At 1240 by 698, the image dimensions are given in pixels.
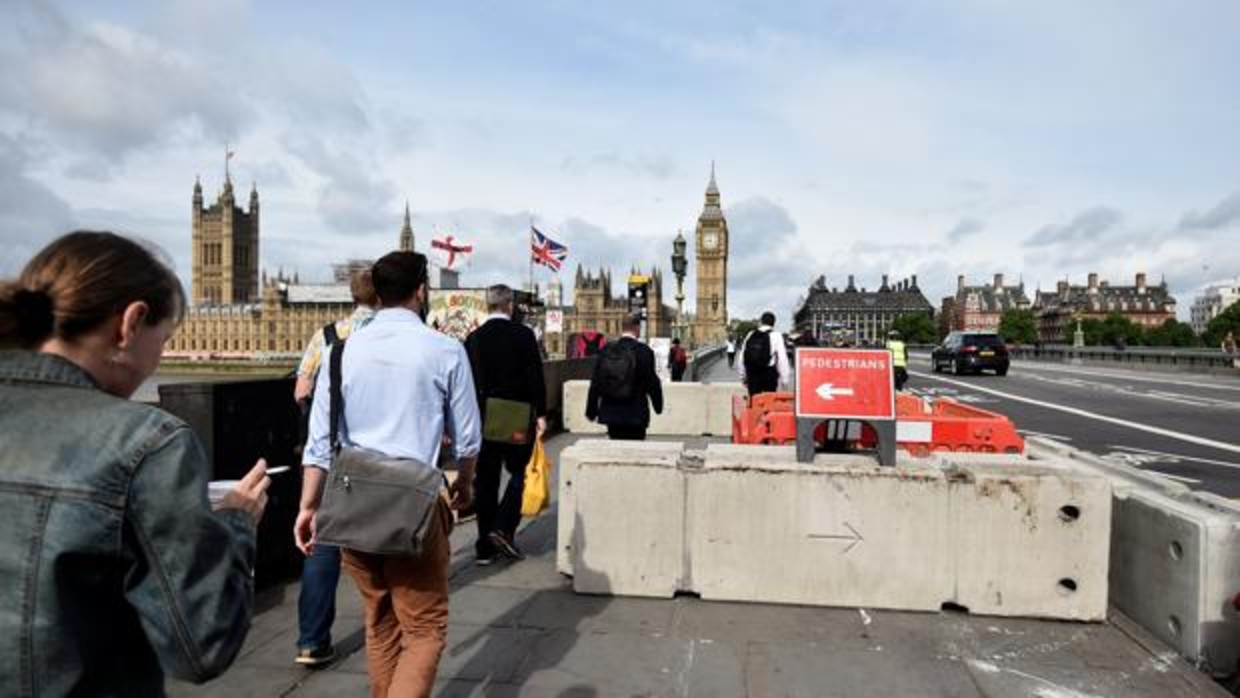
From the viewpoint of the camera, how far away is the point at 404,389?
3.48 meters

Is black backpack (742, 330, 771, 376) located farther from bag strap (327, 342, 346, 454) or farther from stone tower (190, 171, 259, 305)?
stone tower (190, 171, 259, 305)

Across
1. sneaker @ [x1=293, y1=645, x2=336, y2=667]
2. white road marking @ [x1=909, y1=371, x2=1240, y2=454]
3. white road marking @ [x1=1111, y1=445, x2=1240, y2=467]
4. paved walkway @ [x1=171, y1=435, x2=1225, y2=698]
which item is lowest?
paved walkway @ [x1=171, y1=435, x2=1225, y2=698]

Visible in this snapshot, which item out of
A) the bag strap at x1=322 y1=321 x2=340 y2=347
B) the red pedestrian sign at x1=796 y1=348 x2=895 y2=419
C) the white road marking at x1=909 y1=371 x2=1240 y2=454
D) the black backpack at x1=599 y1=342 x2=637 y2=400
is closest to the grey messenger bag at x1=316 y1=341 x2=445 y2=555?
the bag strap at x1=322 y1=321 x2=340 y2=347

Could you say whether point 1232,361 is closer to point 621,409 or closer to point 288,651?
point 621,409

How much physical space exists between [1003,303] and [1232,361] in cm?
17092

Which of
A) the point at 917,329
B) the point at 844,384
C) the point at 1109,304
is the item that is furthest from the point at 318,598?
the point at 1109,304

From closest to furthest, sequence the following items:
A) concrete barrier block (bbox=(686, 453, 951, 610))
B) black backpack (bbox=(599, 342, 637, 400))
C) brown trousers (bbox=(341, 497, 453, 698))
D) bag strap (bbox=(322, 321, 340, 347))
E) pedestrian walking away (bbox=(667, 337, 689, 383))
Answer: brown trousers (bbox=(341, 497, 453, 698)) → bag strap (bbox=(322, 321, 340, 347)) → concrete barrier block (bbox=(686, 453, 951, 610)) → black backpack (bbox=(599, 342, 637, 400)) → pedestrian walking away (bbox=(667, 337, 689, 383))

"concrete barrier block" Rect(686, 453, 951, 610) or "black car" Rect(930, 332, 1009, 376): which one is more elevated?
"black car" Rect(930, 332, 1009, 376)

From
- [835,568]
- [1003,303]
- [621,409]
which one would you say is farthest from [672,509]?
[1003,303]

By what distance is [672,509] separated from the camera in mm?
5805

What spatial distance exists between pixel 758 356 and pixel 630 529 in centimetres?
725

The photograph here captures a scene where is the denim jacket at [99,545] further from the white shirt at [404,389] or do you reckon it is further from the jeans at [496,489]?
the jeans at [496,489]

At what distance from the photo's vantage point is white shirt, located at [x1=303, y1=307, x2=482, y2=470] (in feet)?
11.4

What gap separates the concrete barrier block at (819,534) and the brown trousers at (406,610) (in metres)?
2.65
